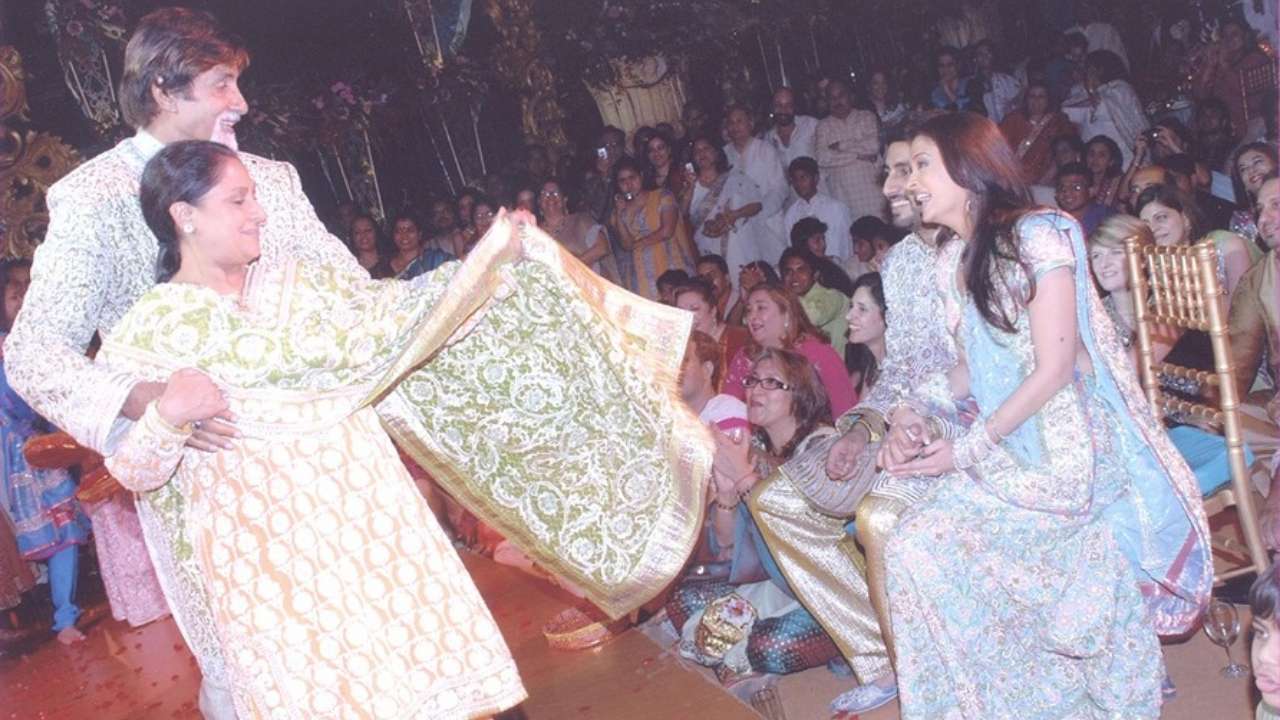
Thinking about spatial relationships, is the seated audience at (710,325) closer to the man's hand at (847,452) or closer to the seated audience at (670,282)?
the seated audience at (670,282)

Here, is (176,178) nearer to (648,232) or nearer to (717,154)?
(648,232)

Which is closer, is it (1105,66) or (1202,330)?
(1202,330)

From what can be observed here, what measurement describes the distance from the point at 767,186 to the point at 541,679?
469 centimetres

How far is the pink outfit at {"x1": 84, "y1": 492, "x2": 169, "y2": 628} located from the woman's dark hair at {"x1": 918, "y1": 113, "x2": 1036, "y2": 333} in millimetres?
5150

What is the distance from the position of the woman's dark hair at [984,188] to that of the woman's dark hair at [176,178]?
156cm

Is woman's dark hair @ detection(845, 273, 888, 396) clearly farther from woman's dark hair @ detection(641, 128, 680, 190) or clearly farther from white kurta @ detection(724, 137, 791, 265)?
woman's dark hair @ detection(641, 128, 680, 190)

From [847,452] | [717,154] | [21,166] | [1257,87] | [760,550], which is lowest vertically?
[760,550]

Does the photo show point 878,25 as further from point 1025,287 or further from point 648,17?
point 1025,287

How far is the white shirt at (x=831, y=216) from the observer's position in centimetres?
812

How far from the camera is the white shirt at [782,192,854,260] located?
26.7ft

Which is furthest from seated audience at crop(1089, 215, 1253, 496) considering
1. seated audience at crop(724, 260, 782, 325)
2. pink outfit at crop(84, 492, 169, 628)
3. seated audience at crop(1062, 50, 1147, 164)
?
pink outfit at crop(84, 492, 169, 628)

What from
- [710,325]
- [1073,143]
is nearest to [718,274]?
[710,325]

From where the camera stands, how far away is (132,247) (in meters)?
2.91

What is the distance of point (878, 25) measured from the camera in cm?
1114
